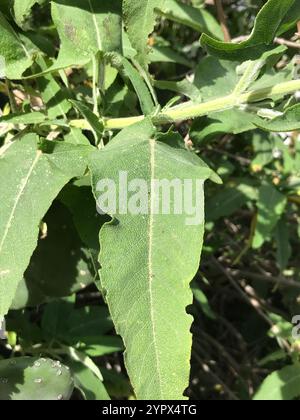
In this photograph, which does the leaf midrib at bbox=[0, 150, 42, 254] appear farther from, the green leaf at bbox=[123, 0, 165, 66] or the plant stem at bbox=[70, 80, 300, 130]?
the green leaf at bbox=[123, 0, 165, 66]

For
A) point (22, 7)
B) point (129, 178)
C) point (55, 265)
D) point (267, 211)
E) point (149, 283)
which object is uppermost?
point (22, 7)

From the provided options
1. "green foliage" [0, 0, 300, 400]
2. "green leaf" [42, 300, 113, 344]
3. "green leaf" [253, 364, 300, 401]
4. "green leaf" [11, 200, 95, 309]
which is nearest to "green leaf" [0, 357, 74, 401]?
"green foliage" [0, 0, 300, 400]

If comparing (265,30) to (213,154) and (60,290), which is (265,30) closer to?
(60,290)

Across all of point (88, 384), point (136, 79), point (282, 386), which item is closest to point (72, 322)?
point (88, 384)

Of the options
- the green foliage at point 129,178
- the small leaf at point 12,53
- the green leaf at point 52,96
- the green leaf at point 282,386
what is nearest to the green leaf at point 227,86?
the green foliage at point 129,178

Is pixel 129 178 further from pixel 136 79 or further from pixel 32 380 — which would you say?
pixel 32 380
